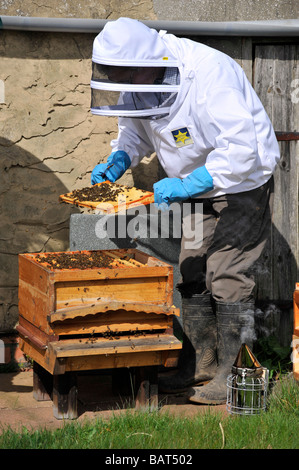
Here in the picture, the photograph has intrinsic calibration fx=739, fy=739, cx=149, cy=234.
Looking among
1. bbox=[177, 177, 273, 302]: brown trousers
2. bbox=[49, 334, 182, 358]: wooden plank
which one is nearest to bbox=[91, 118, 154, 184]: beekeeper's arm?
bbox=[177, 177, 273, 302]: brown trousers

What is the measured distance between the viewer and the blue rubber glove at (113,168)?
4844mm

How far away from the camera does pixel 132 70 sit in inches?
166

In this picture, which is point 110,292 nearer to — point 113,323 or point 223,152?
point 113,323

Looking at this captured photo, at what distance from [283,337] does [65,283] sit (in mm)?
2351

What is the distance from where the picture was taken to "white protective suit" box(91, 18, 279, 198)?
161 inches

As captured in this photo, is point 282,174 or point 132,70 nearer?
point 132,70

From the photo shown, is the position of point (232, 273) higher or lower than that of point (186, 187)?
lower

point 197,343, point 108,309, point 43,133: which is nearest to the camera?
point 108,309

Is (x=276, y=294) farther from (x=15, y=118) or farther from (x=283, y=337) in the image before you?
(x=15, y=118)

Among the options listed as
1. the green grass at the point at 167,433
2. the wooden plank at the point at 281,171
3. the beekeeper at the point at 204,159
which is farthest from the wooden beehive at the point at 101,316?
the wooden plank at the point at 281,171

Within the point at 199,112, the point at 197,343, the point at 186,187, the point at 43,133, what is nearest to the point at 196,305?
the point at 197,343

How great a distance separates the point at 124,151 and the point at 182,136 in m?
0.64

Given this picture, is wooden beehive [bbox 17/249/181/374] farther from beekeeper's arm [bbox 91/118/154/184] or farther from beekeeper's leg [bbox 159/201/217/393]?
beekeeper's arm [bbox 91/118/154/184]

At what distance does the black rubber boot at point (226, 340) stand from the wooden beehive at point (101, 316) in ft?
1.32
